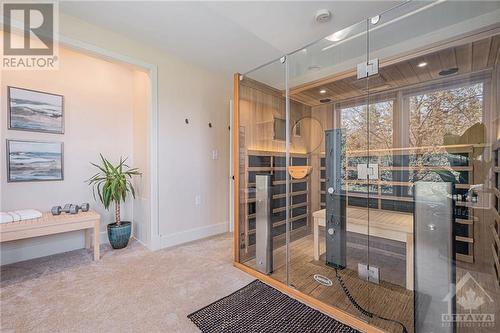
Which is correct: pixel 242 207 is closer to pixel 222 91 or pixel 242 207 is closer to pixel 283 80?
pixel 283 80

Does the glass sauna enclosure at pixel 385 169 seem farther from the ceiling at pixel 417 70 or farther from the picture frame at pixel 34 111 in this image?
the picture frame at pixel 34 111

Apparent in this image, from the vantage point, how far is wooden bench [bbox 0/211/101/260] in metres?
2.13

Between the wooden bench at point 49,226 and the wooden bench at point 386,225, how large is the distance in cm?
259

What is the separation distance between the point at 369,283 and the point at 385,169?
3.39 feet

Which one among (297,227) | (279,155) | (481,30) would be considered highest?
(481,30)

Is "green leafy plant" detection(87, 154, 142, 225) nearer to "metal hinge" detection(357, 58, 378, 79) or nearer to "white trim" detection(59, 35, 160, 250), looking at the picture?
"white trim" detection(59, 35, 160, 250)

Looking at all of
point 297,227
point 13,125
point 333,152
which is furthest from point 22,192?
point 333,152

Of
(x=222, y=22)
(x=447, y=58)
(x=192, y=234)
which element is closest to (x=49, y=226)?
(x=192, y=234)

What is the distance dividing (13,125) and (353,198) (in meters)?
3.77

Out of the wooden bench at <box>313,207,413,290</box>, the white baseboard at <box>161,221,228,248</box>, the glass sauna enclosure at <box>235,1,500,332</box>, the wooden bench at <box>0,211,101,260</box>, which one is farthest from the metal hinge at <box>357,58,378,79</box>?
the wooden bench at <box>0,211,101,260</box>

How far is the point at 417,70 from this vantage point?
6.86ft

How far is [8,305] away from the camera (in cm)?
177

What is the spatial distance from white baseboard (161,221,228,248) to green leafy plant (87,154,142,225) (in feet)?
2.27

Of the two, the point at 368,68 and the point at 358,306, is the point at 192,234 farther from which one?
the point at 368,68
